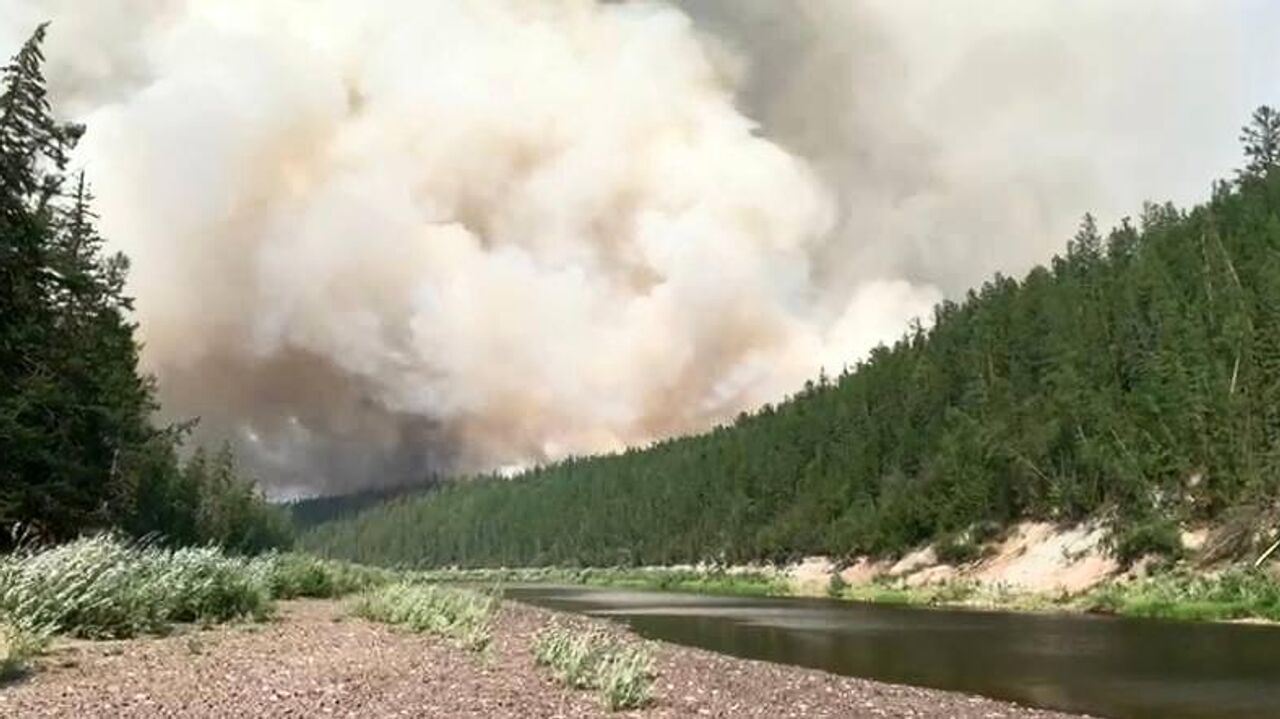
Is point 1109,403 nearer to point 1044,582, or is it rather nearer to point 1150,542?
point 1044,582

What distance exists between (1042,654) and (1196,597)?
36892 millimetres

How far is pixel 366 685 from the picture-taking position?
66.6 feet

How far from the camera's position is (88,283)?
45.6 meters

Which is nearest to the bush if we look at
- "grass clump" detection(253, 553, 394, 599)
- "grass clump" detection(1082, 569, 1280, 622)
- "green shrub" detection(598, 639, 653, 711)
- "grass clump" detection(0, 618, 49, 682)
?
"grass clump" detection(1082, 569, 1280, 622)

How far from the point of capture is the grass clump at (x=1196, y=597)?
6669 cm

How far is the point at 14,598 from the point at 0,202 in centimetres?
2238

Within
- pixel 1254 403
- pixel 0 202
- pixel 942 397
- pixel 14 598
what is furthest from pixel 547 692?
pixel 942 397

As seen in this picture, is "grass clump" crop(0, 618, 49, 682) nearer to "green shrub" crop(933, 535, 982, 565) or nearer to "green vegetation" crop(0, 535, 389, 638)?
"green vegetation" crop(0, 535, 389, 638)

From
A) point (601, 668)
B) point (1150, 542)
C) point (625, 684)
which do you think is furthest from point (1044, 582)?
point (625, 684)

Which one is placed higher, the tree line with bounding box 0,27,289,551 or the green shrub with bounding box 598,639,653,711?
the tree line with bounding box 0,27,289,551

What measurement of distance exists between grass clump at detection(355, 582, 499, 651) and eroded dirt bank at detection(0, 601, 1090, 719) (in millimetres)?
865

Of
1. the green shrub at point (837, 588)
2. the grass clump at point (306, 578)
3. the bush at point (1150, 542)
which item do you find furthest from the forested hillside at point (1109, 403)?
the grass clump at point (306, 578)

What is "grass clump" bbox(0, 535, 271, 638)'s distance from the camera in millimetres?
23484

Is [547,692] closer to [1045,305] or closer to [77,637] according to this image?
[77,637]
